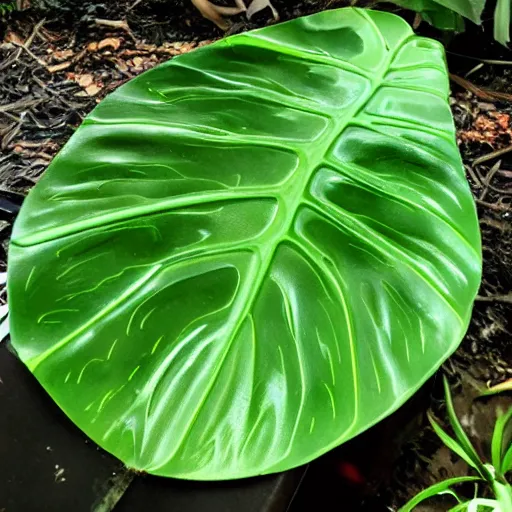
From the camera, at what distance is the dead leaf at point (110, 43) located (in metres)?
1.68

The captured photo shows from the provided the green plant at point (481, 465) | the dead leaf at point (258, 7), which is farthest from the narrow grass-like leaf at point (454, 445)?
the dead leaf at point (258, 7)

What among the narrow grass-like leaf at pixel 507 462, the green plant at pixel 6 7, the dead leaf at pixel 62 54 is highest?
the green plant at pixel 6 7

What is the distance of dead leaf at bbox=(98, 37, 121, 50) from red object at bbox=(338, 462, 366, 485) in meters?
1.28

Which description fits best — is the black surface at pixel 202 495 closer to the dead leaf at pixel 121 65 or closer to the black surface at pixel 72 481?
the black surface at pixel 72 481

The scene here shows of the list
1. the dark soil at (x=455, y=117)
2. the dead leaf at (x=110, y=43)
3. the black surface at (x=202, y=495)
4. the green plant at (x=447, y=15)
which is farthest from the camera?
the dead leaf at (x=110, y=43)

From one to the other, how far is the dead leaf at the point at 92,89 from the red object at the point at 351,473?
1.13 m

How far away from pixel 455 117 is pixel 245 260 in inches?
35.8

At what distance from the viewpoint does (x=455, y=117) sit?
1.57 metres

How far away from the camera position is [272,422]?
0.85 metres

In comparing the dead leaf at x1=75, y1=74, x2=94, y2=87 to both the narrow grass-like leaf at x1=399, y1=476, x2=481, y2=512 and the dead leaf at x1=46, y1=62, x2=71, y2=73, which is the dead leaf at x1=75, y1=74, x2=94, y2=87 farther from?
the narrow grass-like leaf at x1=399, y1=476, x2=481, y2=512

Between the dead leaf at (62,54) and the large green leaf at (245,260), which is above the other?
the dead leaf at (62,54)

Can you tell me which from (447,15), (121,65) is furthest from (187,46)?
(447,15)

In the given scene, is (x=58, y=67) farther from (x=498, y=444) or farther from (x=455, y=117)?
(x=498, y=444)

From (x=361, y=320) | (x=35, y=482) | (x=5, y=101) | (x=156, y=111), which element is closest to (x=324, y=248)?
(x=361, y=320)
